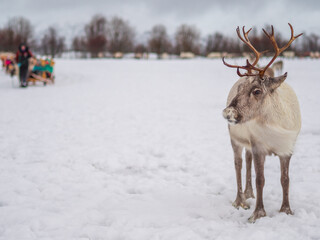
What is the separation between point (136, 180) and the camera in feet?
13.9

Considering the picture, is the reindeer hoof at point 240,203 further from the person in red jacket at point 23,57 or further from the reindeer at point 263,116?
the person in red jacket at point 23,57

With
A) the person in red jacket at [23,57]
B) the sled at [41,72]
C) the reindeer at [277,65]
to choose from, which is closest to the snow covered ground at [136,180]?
the person in red jacket at [23,57]

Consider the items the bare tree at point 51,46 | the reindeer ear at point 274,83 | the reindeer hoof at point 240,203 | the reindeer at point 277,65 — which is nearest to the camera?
the reindeer ear at point 274,83

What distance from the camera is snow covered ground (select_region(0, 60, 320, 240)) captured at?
9.23ft

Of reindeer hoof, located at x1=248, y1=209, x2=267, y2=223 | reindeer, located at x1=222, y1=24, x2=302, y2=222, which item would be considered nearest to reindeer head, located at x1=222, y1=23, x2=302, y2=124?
reindeer, located at x1=222, y1=24, x2=302, y2=222

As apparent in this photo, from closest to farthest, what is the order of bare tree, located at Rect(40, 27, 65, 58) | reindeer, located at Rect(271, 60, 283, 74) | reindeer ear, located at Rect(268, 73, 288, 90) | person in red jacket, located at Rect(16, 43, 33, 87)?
reindeer ear, located at Rect(268, 73, 288, 90) < person in red jacket, located at Rect(16, 43, 33, 87) < reindeer, located at Rect(271, 60, 283, 74) < bare tree, located at Rect(40, 27, 65, 58)

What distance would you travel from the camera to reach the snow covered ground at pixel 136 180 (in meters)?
2.81

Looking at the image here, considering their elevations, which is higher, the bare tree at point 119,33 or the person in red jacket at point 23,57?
the bare tree at point 119,33

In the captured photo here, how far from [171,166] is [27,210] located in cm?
239

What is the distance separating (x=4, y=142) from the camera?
5957 mm

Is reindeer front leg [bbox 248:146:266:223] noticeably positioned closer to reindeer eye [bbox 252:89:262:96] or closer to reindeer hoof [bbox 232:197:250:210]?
reindeer hoof [bbox 232:197:250:210]

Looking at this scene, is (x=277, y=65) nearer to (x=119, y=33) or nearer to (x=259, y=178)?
(x=259, y=178)

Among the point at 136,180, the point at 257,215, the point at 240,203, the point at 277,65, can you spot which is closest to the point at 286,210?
the point at 257,215

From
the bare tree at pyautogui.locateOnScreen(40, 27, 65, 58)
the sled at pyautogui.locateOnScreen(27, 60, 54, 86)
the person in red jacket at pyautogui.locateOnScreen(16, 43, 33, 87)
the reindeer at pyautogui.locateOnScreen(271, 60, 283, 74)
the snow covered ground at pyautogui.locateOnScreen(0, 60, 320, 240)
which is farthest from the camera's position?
the bare tree at pyautogui.locateOnScreen(40, 27, 65, 58)
